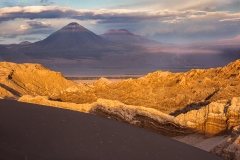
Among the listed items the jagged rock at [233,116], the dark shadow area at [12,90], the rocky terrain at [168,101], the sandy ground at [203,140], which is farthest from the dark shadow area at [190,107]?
the dark shadow area at [12,90]

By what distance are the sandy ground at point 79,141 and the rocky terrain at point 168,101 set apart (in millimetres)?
844

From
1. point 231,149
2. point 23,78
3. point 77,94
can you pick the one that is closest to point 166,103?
point 77,94

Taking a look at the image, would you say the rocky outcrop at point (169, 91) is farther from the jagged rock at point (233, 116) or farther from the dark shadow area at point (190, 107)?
the jagged rock at point (233, 116)

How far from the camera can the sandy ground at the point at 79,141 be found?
4.03 metres

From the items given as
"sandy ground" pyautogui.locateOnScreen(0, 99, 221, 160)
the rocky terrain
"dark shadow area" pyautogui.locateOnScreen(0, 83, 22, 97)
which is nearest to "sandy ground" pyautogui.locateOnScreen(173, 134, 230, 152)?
the rocky terrain

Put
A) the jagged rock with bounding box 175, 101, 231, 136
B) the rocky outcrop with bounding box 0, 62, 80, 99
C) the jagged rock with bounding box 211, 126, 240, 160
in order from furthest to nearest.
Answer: the rocky outcrop with bounding box 0, 62, 80, 99, the jagged rock with bounding box 175, 101, 231, 136, the jagged rock with bounding box 211, 126, 240, 160

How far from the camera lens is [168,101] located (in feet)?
30.5

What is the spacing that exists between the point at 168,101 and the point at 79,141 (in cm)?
519

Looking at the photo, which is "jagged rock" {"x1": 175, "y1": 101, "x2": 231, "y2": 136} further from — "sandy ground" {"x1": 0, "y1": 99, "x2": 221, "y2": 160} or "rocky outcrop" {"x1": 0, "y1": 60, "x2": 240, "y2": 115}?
"rocky outcrop" {"x1": 0, "y1": 60, "x2": 240, "y2": 115}

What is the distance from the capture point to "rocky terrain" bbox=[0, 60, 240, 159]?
238 inches

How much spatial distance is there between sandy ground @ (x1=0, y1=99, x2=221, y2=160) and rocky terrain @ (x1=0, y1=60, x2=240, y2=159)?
844 mm

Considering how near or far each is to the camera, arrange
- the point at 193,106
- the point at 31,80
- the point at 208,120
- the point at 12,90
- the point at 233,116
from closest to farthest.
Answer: the point at 233,116, the point at 208,120, the point at 193,106, the point at 12,90, the point at 31,80

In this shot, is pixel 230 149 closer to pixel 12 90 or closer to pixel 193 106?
pixel 193 106

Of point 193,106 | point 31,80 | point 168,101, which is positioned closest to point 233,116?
point 193,106
